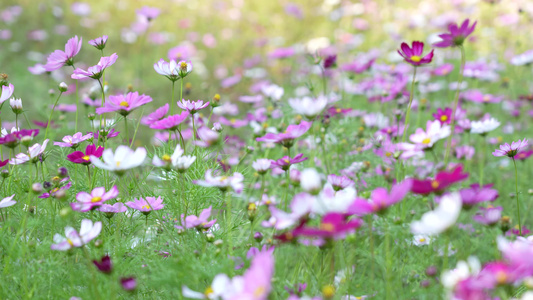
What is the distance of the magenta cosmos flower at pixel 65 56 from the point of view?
3.66ft

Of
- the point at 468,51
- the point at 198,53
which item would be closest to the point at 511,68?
the point at 468,51

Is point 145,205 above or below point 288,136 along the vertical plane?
below

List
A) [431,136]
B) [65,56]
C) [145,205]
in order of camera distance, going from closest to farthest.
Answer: [431,136] → [145,205] → [65,56]

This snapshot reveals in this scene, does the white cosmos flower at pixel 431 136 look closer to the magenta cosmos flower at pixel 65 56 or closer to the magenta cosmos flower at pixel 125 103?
the magenta cosmos flower at pixel 125 103

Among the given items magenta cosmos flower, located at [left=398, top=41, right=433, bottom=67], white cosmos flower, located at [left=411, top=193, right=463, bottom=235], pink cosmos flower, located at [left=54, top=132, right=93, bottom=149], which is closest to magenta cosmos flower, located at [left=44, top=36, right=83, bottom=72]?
pink cosmos flower, located at [left=54, top=132, right=93, bottom=149]

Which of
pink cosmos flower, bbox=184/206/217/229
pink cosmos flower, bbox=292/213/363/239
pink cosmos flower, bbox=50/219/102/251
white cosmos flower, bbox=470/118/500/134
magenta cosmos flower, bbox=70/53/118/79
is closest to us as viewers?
pink cosmos flower, bbox=292/213/363/239

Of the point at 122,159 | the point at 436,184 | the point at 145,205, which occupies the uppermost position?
the point at 436,184

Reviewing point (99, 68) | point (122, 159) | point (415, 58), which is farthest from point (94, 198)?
point (415, 58)

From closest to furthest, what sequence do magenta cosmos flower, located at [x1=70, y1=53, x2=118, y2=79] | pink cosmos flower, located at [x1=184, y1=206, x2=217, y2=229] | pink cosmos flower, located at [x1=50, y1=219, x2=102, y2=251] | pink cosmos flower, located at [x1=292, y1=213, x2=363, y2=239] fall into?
pink cosmos flower, located at [x1=292, y1=213, x2=363, y2=239] < pink cosmos flower, located at [x1=50, y1=219, x2=102, y2=251] < pink cosmos flower, located at [x1=184, y1=206, x2=217, y2=229] < magenta cosmos flower, located at [x1=70, y1=53, x2=118, y2=79]

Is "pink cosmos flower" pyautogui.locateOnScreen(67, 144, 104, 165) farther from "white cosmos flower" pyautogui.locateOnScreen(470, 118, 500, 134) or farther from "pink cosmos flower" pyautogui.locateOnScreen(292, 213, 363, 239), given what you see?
"white cosmos flower" pyautogui.locateOnScreen(470, 118, 500, 134)

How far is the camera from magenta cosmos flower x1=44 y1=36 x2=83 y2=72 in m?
1.12

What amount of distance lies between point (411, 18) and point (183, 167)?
341cm

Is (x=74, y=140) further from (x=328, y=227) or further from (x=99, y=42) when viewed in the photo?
(x=328, y=227)

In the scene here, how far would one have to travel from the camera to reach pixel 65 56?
1.13 metres
